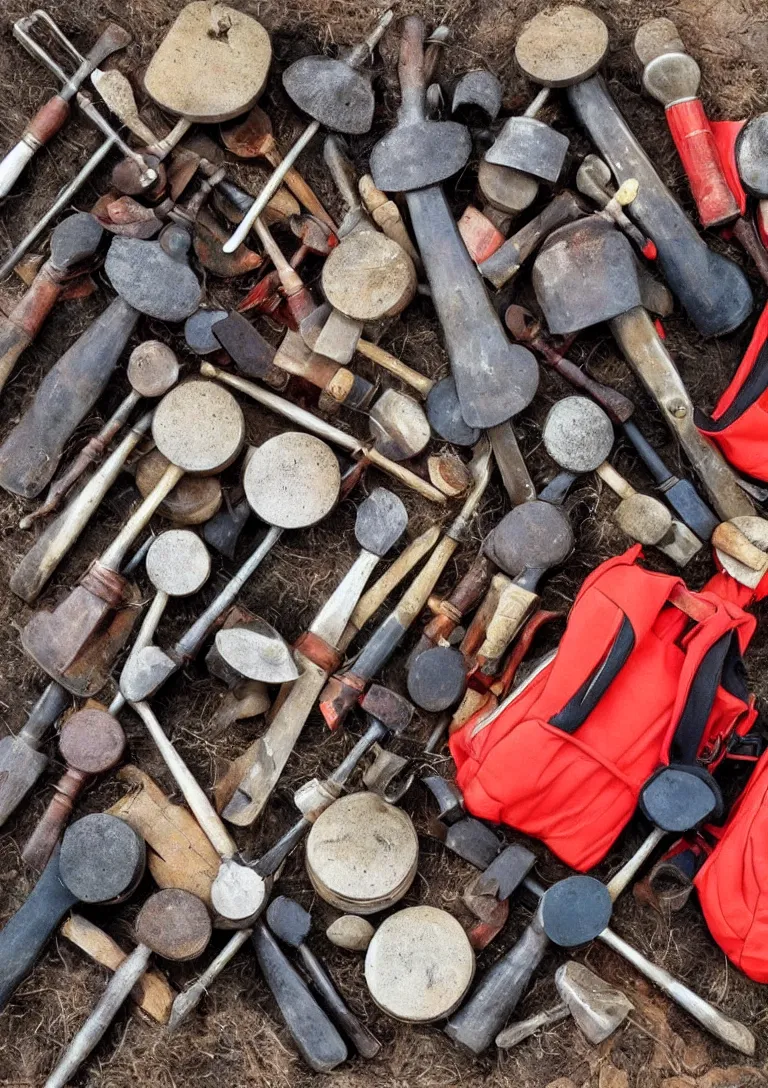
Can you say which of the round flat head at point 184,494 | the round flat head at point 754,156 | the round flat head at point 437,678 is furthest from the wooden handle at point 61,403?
the round flat head at point 754,156

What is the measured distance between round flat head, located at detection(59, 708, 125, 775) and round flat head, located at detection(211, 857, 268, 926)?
59 cm

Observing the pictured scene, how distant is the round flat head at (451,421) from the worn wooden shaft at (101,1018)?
2173 mm

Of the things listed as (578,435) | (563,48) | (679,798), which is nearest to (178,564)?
(578,435)

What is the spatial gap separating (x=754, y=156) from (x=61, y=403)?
2.75 metres

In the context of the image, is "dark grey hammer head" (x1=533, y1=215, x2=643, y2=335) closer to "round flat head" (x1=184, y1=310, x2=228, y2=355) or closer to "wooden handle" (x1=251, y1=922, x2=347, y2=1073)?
"round flat head" (x1=184, y1=310, x2=228, y2=355)

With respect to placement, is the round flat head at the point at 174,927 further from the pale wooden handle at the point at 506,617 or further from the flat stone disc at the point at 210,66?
the flat stone disc at the point at 210,66

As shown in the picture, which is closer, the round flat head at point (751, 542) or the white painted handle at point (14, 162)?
the round flat head at point (751, 542)

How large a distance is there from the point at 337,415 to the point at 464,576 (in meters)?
0.80

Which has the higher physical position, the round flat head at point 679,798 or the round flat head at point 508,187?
the round flat head at point 508,187

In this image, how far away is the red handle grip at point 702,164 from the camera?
13.1ft

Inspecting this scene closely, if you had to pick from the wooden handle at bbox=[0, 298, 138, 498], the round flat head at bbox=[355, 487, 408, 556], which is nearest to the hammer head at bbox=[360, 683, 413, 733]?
the round flat head at bbox=[355, 487, 408, 556]

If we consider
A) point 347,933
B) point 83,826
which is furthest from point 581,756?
point 83,826

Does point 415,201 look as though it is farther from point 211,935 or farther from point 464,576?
point 211,935

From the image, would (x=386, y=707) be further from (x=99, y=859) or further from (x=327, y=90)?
(x=327, y=90)
